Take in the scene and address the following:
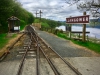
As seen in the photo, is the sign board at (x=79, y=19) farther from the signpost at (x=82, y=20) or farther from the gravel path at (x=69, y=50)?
the gravel path at (x=69, y=50)

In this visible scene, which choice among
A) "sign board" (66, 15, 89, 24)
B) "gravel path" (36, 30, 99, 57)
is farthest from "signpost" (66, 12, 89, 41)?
"gravel path" (36, 30, 99, 57)

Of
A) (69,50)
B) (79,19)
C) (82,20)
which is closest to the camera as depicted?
(69,50)

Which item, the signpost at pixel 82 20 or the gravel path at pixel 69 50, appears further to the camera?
the signpost at pixel 82 20

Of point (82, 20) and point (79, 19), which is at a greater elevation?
point (79, 19)

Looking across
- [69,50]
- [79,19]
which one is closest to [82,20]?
[79,19]

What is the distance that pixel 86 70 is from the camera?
828 cm

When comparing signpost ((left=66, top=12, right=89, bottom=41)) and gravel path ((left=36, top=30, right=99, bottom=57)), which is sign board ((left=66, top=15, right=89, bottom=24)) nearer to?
Answer: signpost ((left=66, top=12, right=89, bottom=41))

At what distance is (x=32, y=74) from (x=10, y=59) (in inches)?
138

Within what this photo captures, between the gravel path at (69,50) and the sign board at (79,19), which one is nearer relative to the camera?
the gravel path at (69,50)

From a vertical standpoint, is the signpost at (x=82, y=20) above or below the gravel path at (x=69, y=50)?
above

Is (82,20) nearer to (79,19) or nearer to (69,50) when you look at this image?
(79,19)

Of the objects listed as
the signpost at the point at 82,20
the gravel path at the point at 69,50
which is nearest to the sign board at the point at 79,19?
the signpost at the point at 82,20

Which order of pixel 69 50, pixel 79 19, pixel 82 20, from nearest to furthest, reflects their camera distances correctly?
1. pixel 69 50
2. pixel 82 20
3. pixel 79 19

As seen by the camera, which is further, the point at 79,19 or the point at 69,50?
the point at 79,19
